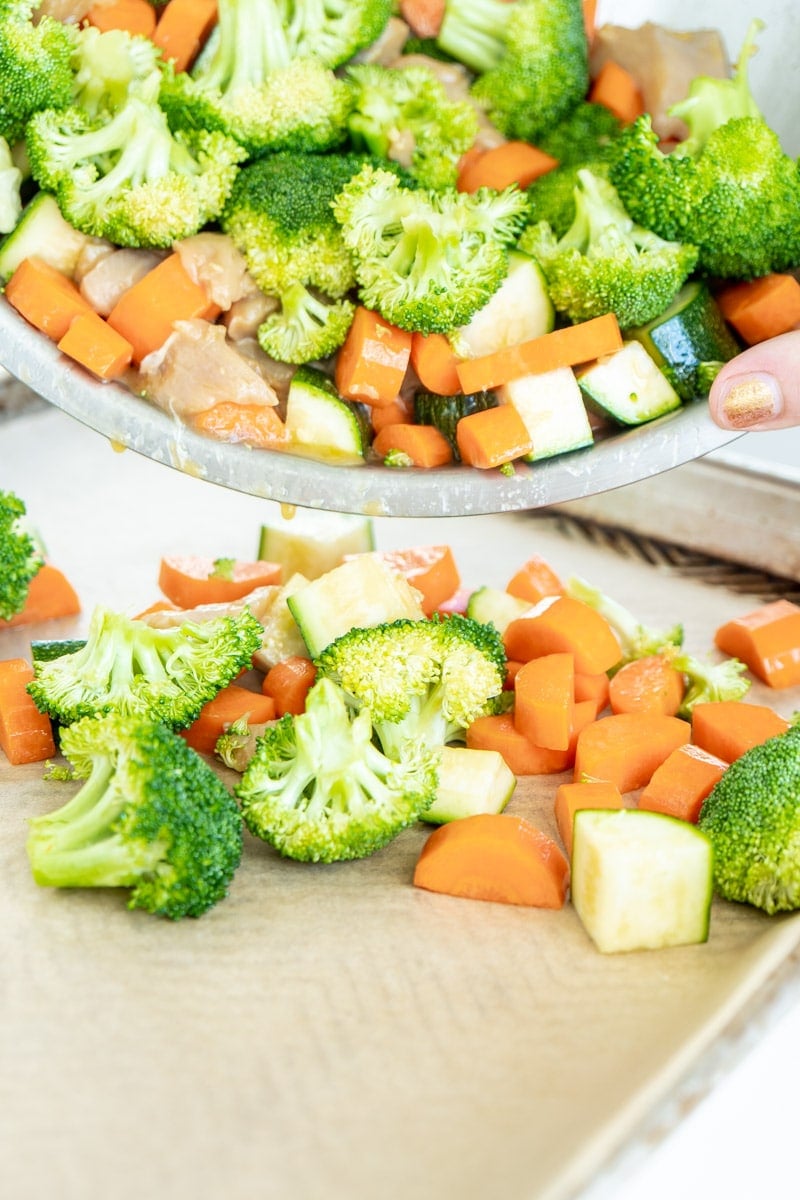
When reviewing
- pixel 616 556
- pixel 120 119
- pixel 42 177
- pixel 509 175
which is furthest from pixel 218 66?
pixel 616 556

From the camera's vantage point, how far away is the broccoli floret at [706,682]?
9.02 ft

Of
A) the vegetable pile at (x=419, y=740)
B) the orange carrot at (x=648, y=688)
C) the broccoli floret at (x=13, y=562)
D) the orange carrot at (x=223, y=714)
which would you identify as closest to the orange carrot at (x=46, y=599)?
the vegetable pile at (x=419, y=740)

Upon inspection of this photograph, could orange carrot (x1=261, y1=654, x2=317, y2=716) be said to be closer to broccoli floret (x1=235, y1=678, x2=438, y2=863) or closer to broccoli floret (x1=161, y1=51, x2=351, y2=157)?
broccoli floret (x1=235, y1=678, x2=438, y2=863)

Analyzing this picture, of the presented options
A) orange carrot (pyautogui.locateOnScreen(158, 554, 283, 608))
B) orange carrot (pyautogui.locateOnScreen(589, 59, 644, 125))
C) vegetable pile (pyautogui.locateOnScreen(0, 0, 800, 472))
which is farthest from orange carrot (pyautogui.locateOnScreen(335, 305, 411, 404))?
orange carrot (pyautogui.locateOnScreen(589, 59, 644, 125))

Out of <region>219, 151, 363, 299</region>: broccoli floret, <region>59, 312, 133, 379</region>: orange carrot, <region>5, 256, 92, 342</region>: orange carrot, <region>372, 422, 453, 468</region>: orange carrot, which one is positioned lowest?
<region>372, 422, 453, 468</region>: orange carrot

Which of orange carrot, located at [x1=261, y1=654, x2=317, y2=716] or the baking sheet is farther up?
orange carrot, located at [x1=261, y1=654, x2=317, y2=716]

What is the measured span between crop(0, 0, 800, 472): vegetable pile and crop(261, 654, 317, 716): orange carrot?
0.45 meters

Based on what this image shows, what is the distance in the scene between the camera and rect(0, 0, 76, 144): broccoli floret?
8.30 feet

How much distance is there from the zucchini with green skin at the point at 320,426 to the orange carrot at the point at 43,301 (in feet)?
1.51

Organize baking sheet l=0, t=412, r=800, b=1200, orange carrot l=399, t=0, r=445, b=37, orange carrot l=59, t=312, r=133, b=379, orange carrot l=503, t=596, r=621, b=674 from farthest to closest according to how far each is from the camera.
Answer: orange carrot l=399, t=0, r=445, b=37, orange carrot l=503, t=596, r=621, b=674, orange carrot l=59, t=312, r=133, b=379, baking sheet l=0, t=412, r=800, b=1200

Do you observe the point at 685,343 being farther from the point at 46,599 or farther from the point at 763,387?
the point at 46,599

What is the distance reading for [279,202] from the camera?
261 centimetres

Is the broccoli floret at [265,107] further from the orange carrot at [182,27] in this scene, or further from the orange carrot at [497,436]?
the orange carrot at [497,436]

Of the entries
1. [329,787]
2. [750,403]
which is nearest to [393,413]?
[750,403]
